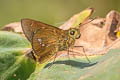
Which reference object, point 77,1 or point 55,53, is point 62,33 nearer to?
point 55,53

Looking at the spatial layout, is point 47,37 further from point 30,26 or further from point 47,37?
point 30,26

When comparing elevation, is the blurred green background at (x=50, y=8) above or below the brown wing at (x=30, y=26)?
above

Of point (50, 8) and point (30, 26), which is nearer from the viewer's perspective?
point (30, 26)

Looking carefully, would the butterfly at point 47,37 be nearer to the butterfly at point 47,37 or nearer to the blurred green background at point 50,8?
the butterfly at point 47,37

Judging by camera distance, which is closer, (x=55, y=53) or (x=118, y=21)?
(x=55, y=53)

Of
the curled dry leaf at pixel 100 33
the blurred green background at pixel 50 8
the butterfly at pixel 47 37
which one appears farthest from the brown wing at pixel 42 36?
the blurred green background at pixel 50 8

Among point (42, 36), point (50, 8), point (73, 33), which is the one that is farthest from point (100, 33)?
point (50, 8)

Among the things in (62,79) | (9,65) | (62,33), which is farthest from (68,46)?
(62,79)
